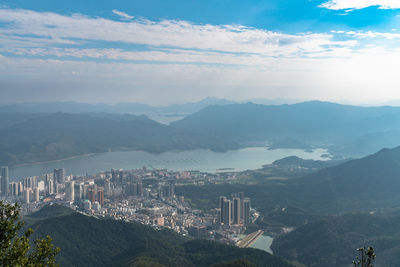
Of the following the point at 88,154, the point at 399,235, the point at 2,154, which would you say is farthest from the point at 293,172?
the point at 2,154

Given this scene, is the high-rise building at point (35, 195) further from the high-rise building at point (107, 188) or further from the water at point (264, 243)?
the water at point (264, 243)

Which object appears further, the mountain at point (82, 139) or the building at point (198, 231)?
the mountain at point (82, 139)

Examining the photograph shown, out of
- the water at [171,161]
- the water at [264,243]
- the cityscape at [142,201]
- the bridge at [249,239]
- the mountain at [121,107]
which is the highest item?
the mountain at [121,107]

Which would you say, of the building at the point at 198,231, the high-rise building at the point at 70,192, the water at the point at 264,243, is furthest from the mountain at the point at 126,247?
the high-rise building at the point at 70,192

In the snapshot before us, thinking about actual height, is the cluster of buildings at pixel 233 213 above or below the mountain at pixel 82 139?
below

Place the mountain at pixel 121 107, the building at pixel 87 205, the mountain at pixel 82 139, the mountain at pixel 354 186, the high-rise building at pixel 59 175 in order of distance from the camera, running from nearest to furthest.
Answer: the building at pixel 87 205 → the mountain at pixel 354 186 → the high-rise building at pixel 59 175 → the mountain at pixel 82 139 → the mountain at pixel 121 107

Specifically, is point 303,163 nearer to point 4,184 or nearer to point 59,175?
point 59,175

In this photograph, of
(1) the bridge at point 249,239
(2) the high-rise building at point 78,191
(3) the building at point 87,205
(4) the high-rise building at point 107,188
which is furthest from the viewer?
(4) the high-rise building at point 107,188
